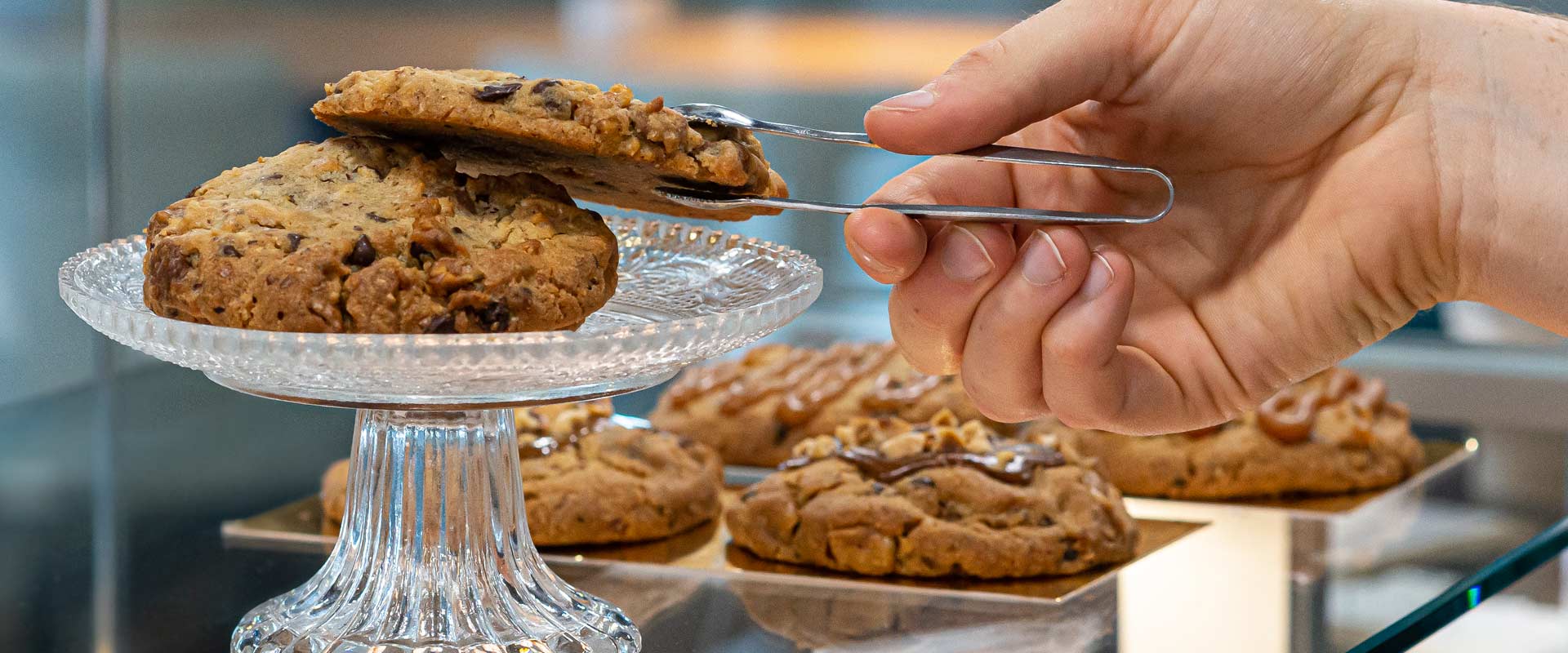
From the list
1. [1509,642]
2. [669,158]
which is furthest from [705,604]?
[1509,642]

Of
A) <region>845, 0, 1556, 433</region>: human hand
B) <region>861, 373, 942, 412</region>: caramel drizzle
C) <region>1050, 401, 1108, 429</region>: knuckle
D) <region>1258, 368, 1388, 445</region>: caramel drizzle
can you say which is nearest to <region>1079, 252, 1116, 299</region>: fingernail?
<region>845, 0, 1556, 433</region>: human hand

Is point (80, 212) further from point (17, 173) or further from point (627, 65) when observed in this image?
point (627, 65)

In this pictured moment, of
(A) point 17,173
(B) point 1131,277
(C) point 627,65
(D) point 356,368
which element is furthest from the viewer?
(C) point 627,65

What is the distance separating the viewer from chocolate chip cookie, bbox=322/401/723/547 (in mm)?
1469

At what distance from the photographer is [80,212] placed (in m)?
2.21

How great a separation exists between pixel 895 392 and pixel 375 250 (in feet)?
3.99

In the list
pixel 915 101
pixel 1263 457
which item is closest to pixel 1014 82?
pixel 915 101

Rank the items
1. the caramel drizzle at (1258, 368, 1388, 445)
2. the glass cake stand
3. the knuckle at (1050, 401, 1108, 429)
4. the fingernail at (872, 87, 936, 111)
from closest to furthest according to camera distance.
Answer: the glass cake stand → the fingernail at (872, 87, 936, 111) → the knuckle at (1050, 401, 1108, 429) → the caramel drizzle at (1258, 368, 1388, 445)

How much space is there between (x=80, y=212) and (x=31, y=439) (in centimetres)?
52

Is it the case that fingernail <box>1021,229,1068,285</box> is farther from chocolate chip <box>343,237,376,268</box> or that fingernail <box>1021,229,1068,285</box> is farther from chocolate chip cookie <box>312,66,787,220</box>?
chocolate chip <box>343,237,376,268</box>

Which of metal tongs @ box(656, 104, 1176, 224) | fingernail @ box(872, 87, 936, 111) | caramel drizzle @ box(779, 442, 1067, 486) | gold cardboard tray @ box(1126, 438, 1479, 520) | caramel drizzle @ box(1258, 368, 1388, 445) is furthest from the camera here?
caramel drizzle @ box(1258, 368, 1388, 445)

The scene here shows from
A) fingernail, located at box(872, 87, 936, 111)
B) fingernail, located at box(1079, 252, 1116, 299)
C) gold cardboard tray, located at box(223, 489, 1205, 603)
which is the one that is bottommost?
gold cardboard tray, located at box(223, 489, 1205, 603)

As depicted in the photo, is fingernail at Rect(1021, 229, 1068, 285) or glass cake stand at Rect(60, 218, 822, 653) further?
fingernail at Rect(1021, 229, 1068, 285)

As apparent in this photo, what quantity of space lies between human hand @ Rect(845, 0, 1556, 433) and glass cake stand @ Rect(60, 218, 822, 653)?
16 cm
